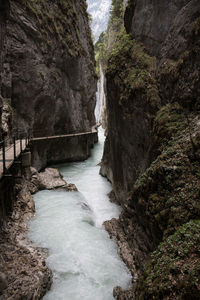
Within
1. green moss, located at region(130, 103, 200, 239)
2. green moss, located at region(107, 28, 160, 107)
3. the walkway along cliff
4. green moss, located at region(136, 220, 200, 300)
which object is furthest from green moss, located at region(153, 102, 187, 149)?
the walkway along cliff

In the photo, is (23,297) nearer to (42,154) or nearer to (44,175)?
(44,175)

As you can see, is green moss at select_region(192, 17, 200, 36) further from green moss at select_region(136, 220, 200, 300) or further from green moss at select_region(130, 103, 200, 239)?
green moss at select_region(136, 220, 200, 300)

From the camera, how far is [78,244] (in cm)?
861

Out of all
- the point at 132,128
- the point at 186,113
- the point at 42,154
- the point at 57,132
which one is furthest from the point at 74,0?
→ the point at 186,113

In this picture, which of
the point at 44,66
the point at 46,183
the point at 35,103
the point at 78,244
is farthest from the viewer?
the point at 44,66

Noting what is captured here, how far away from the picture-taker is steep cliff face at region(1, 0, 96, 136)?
17375 millimetres

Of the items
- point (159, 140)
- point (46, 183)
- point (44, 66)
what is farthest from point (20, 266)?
point (44, 66)

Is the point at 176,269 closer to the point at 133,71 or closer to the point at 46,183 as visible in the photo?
the point at 133,71

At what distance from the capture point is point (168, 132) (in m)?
7.30

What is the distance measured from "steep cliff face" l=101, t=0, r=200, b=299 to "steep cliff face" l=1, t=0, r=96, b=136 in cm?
805

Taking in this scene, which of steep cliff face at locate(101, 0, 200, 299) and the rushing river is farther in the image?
the rushing river

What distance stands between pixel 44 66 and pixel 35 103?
343 cm

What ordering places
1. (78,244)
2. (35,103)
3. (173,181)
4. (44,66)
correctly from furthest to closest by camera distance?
(44,66), (35,103), (78,244), (173,181)

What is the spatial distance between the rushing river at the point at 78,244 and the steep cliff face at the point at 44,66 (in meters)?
8.66
